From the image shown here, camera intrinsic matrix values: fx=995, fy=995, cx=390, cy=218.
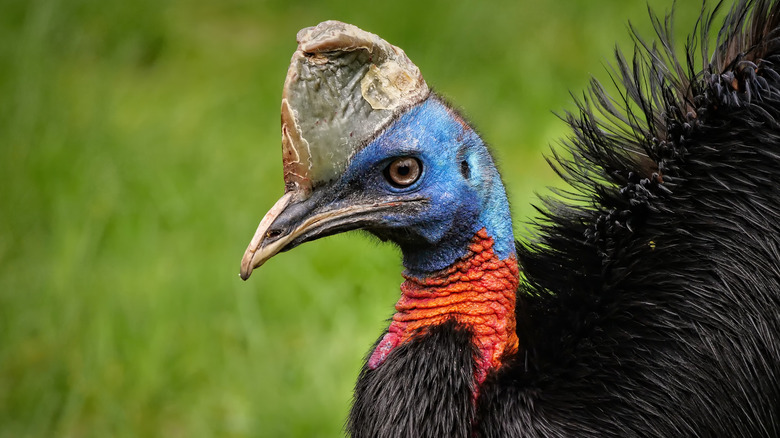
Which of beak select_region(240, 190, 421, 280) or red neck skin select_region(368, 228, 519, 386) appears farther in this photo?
red neck skin select_region(368, 228, 519, 386)

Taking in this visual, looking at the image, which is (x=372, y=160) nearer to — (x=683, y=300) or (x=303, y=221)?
(x=303, y=221)

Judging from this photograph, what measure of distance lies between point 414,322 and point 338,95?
558mm

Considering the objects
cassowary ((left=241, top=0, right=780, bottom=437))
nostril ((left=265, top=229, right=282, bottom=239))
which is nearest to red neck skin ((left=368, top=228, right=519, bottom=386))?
cassowary ((left=241, top=0, right=780, bottom=437))

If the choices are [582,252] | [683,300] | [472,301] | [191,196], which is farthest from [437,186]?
[191,196]

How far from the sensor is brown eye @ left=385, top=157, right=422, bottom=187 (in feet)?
7.27

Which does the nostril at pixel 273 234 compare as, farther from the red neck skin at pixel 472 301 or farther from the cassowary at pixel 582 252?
the red neck skin at pixel 472 301

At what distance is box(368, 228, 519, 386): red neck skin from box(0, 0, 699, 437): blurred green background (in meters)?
0.48

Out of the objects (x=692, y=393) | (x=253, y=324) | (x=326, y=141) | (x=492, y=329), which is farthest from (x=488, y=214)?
(x=253, y=324)

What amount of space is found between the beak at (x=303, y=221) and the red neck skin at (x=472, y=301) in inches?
7.9

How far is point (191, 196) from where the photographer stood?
5.05 meters

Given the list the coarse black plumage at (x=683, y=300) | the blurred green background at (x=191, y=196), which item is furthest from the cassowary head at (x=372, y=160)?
the blurred green background at (x=191, y=196)

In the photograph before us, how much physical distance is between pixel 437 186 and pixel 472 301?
0.91 ft

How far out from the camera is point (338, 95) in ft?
7.09

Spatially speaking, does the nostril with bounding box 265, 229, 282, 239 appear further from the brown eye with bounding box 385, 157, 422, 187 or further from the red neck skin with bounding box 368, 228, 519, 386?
the red neck skin with bounding box 368, 228, 519, 386
